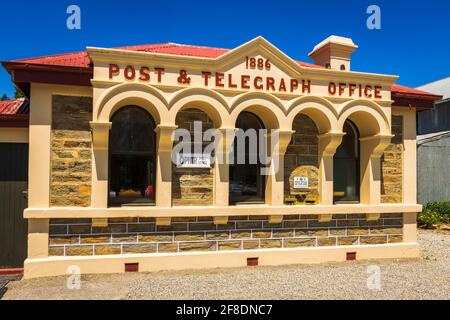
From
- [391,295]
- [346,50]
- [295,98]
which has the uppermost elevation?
[346,50]

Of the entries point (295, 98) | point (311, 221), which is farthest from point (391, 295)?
point (295, 98)

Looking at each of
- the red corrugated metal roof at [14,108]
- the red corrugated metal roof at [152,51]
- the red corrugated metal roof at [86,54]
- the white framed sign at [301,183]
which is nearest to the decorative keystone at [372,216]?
the white framed sign at [301,183]

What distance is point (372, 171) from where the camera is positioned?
8859 mm

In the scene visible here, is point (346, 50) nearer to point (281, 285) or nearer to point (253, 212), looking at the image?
point (253, 212)

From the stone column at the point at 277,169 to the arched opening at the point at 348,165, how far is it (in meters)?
1.65

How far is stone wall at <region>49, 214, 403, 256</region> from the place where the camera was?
282 inches

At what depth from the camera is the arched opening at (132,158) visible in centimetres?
759

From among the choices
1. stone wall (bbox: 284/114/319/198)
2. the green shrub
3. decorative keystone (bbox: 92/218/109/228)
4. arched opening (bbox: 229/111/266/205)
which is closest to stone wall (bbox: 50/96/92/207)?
decorative keystone (bbox: 92/218/109/228)

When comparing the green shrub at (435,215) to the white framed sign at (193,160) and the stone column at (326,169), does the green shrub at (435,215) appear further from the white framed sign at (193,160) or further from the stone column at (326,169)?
the white framed sign at (193,160)

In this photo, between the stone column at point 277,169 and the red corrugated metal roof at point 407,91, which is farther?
the red corrugated metal roof at point 407,91

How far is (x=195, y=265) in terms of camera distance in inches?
300

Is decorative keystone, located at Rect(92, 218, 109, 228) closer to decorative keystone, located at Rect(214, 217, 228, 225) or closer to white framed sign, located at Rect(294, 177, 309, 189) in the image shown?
decorative keystone, located at Rect(214, 217, 228, 225)
